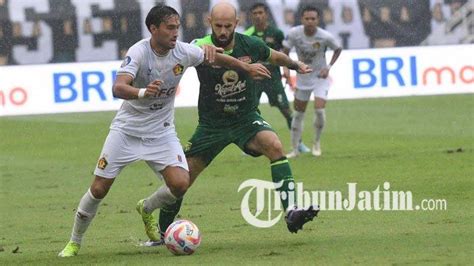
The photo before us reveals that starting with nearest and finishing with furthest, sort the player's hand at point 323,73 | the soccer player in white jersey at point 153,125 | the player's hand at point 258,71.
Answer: the soccer player in white jersey at point 153,125
the player's hand at point 258,71
the player's hand at point 323,73

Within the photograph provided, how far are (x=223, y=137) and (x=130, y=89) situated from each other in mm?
1856

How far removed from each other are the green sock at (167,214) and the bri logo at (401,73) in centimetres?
1899

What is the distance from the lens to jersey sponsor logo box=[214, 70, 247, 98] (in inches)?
482

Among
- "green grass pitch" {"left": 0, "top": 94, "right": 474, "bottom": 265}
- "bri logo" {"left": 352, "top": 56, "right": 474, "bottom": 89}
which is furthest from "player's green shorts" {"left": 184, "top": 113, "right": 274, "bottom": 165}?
"bri logo" {"left": 352, "top": 56, "right": 474, "bottom": 89}

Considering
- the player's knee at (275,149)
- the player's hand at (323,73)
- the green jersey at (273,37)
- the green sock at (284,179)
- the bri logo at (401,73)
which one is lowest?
the bri logo at (401,73)

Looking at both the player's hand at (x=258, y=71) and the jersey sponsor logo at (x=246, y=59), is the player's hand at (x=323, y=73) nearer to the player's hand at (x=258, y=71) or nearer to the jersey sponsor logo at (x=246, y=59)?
the jersey sponsor logo at (x=246, y=59)

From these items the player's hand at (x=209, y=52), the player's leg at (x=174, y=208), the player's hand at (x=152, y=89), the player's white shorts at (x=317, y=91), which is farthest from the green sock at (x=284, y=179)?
the player's white shorts at (x=317, y=91)

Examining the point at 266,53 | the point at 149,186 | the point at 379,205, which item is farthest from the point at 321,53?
the point at 266,53

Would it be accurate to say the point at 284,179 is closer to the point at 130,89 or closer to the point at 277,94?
the point at 130,89

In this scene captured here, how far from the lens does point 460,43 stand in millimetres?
32750

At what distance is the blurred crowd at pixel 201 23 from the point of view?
104 feet

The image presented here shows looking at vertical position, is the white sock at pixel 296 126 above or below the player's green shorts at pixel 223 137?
below

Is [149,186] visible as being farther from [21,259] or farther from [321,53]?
[21,259]

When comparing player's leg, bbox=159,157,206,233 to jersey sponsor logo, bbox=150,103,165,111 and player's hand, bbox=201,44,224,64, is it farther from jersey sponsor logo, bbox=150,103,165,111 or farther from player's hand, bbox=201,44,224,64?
player's hand, bbox=201,44,224,64
